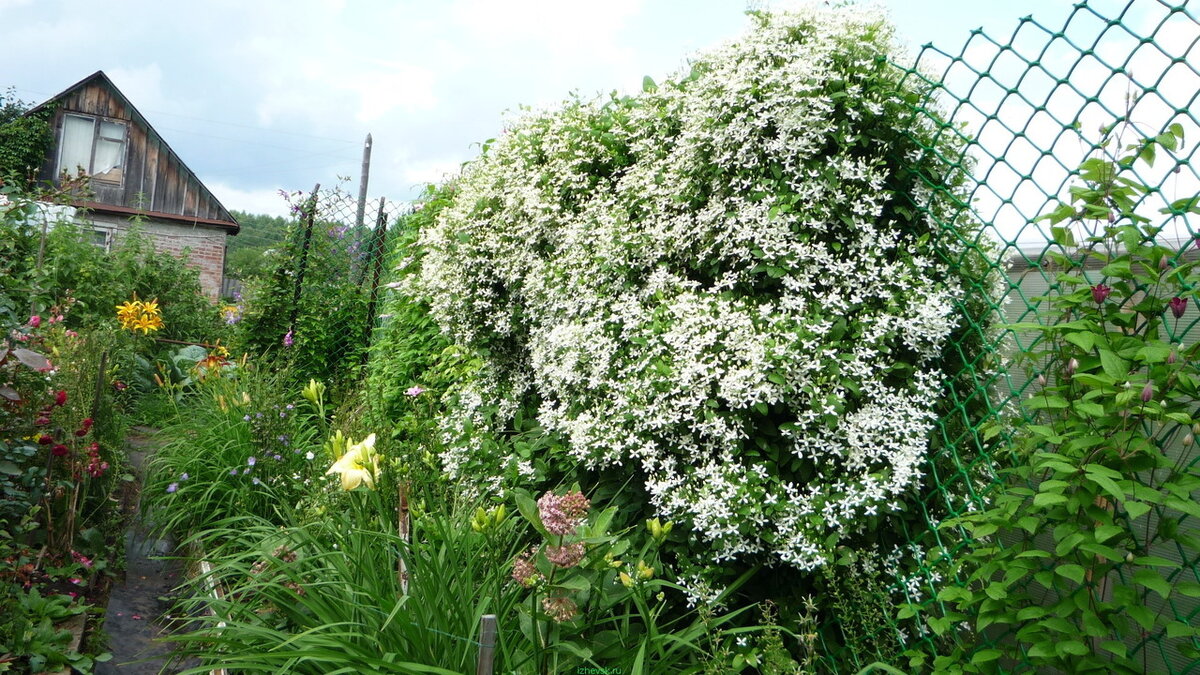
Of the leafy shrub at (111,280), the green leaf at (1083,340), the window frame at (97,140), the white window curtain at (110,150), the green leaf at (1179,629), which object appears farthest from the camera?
the white window curtain at (110,150)

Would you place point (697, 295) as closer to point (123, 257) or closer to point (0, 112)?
point (123, 257)

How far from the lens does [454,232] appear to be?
12.4 ft

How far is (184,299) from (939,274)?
9.20 meters

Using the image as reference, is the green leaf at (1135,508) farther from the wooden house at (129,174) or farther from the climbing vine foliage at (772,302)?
the wooden house at (129,174)

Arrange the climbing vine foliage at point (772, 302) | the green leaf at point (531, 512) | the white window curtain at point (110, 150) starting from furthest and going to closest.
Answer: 1. the white window curtain at point (110, 150)
2. the climbing vine foliage at point (772, 302)
3. the green leaf at point (531, 512)

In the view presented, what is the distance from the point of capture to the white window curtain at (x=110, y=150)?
17.9 meters

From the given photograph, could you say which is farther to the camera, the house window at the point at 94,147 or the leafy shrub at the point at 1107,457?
the house window at the point at 94,147

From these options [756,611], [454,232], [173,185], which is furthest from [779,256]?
[173,185]

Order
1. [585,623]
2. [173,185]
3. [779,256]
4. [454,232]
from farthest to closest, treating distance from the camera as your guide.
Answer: [173,185], [454,232], [779,256], [585,623]

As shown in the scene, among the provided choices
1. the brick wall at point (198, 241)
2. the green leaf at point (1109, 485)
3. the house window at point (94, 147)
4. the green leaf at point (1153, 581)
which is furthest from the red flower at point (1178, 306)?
the house window at point (94, 147)

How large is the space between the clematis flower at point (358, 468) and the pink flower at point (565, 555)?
0.83 m

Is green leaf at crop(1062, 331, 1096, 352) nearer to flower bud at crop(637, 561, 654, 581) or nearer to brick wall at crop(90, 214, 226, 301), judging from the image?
flower bud at crop(637, 561, 654, 581)

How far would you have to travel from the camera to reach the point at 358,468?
2.48m

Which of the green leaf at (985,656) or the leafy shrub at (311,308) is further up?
the leafy shrub at (311,308)
